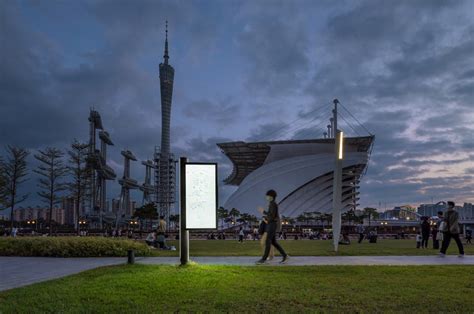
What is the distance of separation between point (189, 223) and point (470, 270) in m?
6.81

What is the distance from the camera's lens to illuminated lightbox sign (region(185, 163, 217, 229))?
1130 cm

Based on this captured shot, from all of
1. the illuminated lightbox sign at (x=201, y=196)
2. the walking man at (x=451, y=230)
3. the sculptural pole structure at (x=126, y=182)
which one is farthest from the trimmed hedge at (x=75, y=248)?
the sculptural pole structure at (x=126, y=182)

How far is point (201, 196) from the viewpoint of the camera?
11.5 meters

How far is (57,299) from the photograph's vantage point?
6664 mm

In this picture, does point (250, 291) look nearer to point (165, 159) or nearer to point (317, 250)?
point (317, 250)

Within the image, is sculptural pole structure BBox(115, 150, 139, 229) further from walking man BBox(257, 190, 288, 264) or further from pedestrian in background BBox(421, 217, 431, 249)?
walking man BBox(257, 190, 288, 264)

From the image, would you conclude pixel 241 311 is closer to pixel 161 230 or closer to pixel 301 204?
pixel 161 230

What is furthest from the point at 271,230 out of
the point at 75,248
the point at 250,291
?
the point at 75,248

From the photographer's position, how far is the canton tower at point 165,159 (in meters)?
139

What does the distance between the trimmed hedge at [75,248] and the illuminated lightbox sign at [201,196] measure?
195 inches

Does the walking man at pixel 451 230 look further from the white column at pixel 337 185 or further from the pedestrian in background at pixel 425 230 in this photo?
the pedestrian in background at pixel 425 230

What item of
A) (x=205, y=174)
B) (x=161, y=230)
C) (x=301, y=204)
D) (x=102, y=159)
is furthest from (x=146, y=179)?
(x=205, y=174)

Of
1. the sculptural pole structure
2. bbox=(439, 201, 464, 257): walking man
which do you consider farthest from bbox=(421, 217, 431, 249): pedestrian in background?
the sculptural pole structure

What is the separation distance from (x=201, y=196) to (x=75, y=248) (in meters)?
6.62
